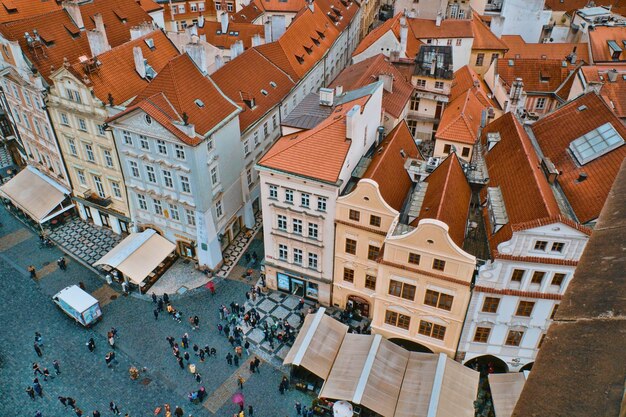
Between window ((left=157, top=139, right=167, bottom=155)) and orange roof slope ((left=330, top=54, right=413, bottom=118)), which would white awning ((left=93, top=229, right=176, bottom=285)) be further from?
orange roof slope ((left=330, top=54, right=413, bottom=118))

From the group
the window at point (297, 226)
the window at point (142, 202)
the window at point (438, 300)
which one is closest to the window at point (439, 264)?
the window at point (438, 300)

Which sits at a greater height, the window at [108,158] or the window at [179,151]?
the window at [179,151]

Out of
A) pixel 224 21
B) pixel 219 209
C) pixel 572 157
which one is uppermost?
pixel 224 21

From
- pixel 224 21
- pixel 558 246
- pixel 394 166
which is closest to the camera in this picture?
pixel 558 246

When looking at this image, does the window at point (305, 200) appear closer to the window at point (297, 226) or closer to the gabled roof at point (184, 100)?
the window at point (297, 226)

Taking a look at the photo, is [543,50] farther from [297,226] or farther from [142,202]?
[142,202]

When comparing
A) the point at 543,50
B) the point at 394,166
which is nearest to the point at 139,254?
the point at 394,166
